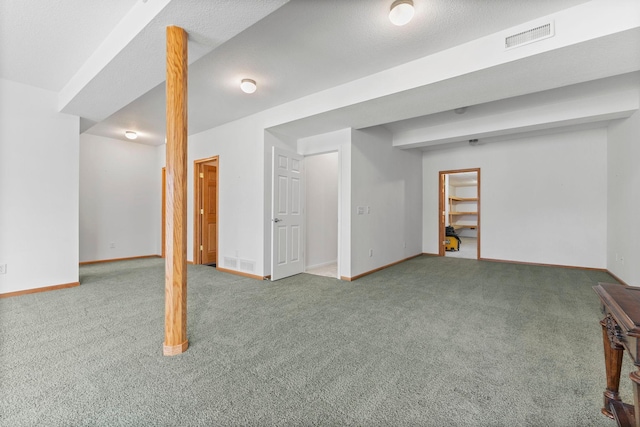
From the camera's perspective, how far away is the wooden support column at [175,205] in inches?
81.0

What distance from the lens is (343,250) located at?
4340mm

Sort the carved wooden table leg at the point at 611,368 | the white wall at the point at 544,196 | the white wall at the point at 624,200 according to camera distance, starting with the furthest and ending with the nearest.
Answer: the white wall at the point at 544,196
the white wall at the point at 624,200
the carved wooden table leg at the point at 611,368

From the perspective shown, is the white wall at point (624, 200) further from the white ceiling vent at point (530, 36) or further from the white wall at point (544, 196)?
the white ceiling vent at point (530, 36)

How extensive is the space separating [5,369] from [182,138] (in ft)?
6.36

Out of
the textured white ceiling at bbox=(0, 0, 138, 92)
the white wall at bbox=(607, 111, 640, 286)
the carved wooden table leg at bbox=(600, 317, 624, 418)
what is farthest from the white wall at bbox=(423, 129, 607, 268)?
the textured white ceiling at bbox=(0, 0, 138, 92)

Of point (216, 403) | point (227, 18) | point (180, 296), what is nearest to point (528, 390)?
point (216, 403)

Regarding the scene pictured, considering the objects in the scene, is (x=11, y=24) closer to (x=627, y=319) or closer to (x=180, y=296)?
(x=180, y=296)

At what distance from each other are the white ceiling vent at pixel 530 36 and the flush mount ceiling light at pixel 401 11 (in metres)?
0.95

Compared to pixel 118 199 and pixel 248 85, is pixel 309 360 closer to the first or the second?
pixel 248 85

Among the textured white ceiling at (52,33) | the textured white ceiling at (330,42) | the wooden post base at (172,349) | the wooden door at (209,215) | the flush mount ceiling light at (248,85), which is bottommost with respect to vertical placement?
the wooden post base at (172,349)

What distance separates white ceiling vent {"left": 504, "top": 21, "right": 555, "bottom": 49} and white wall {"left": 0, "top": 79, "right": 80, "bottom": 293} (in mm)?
5303

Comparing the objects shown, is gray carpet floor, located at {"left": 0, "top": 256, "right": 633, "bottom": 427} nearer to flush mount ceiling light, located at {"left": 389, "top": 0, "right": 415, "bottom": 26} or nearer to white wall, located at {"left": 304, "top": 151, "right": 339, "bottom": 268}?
white wall, located at {"left": 304, "top": 151, "right": 339, "bottom": 268}

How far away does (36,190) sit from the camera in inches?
143

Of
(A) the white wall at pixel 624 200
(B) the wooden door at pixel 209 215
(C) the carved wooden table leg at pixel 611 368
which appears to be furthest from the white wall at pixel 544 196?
(B) the wooden door at pixel 209 215
